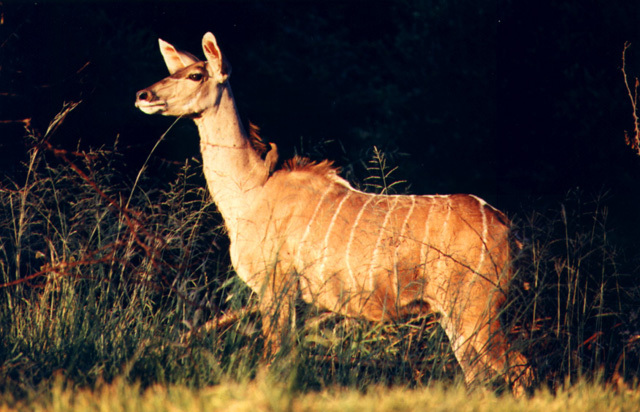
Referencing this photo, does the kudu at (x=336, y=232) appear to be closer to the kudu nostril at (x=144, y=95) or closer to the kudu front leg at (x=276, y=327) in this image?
the kudu nostril at (x=144, y=95)

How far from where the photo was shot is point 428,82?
21.8 feet

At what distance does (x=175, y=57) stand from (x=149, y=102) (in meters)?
0.68

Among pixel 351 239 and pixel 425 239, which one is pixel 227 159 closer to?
pixel 351 239

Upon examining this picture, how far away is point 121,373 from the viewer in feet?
9.93

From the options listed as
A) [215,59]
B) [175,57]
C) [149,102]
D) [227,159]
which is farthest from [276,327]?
[175,57]

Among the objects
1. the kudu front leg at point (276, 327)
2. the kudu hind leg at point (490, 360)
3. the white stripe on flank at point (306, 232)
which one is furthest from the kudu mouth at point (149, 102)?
the kudu hind leg at point (490, 360)

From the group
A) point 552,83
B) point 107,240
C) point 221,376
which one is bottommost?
point 221,376

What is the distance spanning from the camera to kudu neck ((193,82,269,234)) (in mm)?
4750

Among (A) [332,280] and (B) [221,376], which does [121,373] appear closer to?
(B) [221,376]

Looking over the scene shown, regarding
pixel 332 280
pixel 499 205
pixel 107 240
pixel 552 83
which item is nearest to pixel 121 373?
pixel 107 240

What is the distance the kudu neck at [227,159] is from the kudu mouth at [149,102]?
269mm

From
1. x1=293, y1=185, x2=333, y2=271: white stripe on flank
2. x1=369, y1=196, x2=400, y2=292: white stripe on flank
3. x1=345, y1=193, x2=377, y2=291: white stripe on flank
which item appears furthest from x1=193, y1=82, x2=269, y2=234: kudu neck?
x1=369, y1=196, x2=400, y2=292: white stripe on flank

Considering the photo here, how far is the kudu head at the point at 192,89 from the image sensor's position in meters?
4.75

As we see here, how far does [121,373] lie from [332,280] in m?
1.63
